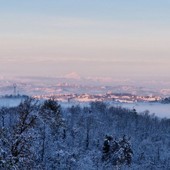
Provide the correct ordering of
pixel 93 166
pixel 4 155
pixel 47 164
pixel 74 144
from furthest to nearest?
1. pixel 74 144
2. pixel 93 166
3. pixel 47 164
4. pixel 4 155

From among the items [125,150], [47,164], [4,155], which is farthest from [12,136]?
[125,150]

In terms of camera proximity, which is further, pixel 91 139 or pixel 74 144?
pixel 91 139

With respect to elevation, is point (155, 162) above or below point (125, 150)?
below

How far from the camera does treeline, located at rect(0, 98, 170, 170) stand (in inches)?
1101

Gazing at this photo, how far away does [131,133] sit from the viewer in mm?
191750

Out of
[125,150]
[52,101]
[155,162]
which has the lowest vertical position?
[155,162]

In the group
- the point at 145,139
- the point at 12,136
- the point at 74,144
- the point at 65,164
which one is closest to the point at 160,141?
the point at 145,139

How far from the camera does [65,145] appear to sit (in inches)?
5020

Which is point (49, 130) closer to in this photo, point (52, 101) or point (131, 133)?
point (52, 101)

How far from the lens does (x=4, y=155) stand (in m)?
26.6

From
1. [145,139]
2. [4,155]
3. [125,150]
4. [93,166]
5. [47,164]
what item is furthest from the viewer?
[145,139]

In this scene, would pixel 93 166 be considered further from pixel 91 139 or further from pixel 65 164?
pixel 91 139

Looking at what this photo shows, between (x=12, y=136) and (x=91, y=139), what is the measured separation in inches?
4938

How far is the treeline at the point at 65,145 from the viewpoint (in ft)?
91.7
